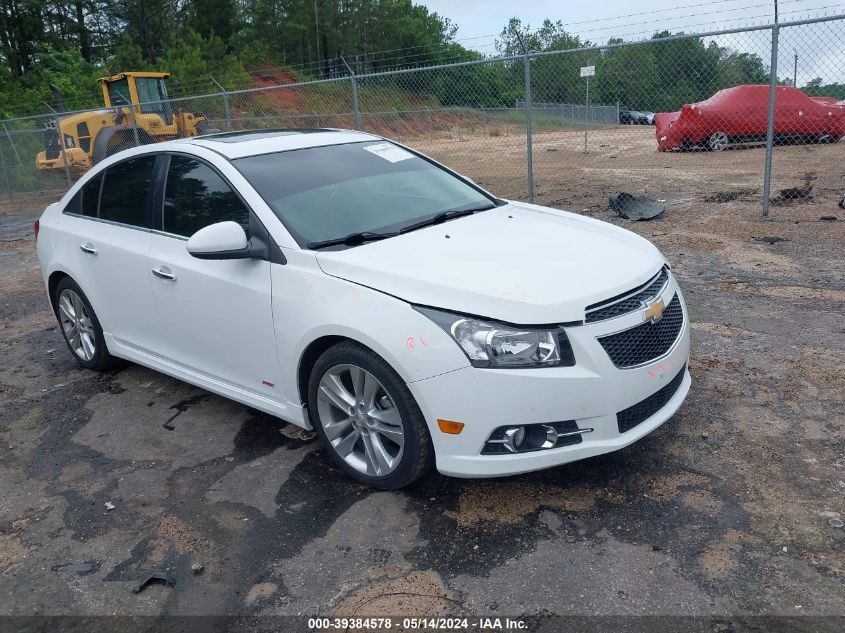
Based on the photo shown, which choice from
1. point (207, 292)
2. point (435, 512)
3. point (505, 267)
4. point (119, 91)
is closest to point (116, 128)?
point (119, 91)

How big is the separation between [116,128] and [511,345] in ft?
59.0

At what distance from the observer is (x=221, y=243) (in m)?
3.70

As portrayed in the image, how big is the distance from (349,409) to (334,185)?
137 centimetres

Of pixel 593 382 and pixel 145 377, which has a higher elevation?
pixel 593 382

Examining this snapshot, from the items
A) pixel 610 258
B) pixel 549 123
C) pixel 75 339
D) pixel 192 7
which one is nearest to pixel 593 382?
pixel 610 258

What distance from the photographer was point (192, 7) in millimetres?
50188

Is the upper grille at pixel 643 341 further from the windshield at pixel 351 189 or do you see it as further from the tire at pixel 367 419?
the windshield at pixel 351 189

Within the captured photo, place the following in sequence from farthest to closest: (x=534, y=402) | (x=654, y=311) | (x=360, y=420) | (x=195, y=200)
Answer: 1. (x=195, y=200)
2. (x=360, y=420)
3. (x=654, y=311)
4. (x=534, y=402)

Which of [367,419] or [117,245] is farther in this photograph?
[117,245]

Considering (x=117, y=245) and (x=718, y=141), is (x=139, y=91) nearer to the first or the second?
(x=718, y=141)

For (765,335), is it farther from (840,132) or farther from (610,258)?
(840,132)

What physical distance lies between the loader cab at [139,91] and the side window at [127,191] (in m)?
15.3

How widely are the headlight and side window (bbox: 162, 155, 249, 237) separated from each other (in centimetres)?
151

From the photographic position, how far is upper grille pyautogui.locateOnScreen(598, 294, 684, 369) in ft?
10.4
